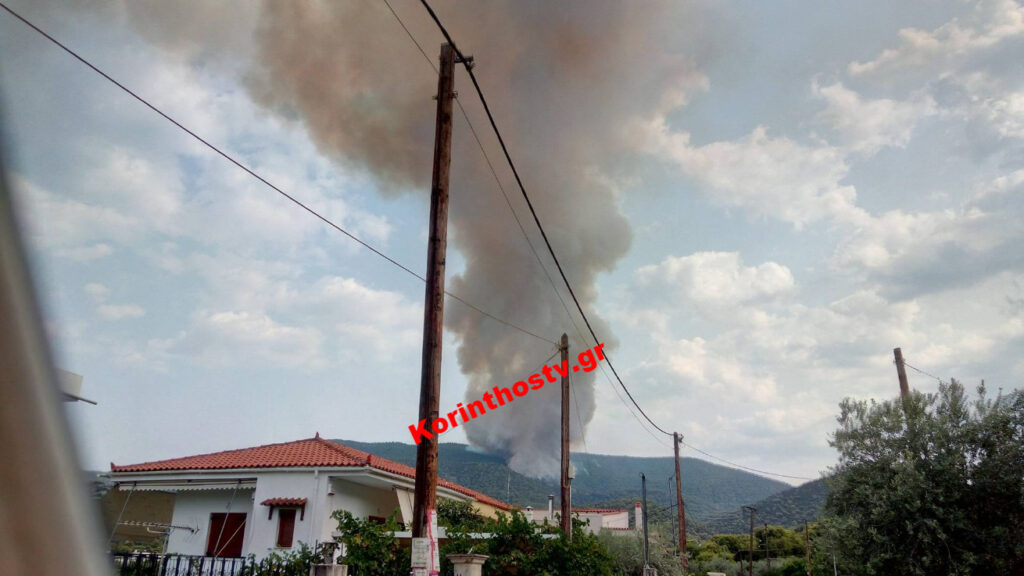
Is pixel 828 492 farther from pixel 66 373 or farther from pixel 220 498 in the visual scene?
pixel 66 373

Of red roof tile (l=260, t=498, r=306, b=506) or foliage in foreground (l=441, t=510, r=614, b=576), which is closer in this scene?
foliage in foreground (l=441, t=510, r=614, b=576)

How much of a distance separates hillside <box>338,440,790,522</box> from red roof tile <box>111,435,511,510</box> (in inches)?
2461

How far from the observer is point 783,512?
8894 cm

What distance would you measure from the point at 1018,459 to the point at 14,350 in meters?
21.4

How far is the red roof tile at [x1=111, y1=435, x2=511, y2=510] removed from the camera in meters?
16.8

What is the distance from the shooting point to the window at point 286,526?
15797 mm

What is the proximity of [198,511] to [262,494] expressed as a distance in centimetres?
229

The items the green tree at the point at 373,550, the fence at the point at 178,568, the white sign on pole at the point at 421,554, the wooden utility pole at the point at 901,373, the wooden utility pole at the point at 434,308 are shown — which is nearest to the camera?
the white sign on pole at the point at 421,554

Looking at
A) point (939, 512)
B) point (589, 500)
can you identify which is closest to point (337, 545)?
point (939, 512)

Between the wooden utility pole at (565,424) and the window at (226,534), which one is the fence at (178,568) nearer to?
the window at (226,534)

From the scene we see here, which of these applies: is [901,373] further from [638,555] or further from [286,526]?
[286,526]

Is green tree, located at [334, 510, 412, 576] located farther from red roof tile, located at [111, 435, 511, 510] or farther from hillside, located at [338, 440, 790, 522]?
hillside, located at [338, 440, 790, 522]

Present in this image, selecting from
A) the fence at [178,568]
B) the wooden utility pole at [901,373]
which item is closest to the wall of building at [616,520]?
the wooden utility pole at [901,373]

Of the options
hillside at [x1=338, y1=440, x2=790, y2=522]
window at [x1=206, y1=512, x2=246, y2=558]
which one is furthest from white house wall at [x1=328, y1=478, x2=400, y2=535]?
hillside at [x1=338, y1=440, x2=790, y2=522]
